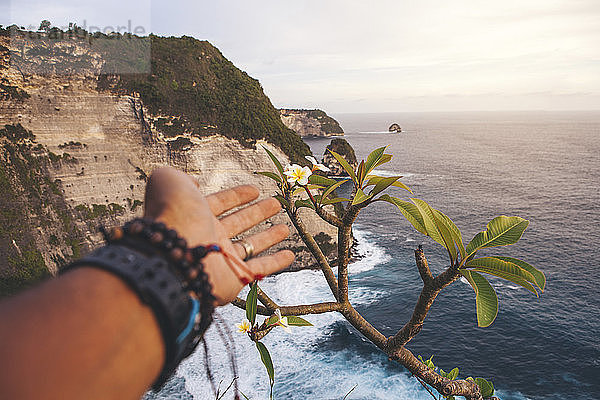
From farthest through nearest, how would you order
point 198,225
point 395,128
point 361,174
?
point 395,128 → point 361,174 → point 198,225

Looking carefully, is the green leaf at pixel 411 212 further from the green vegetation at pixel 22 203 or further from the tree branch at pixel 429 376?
the green vegetation at pixel 22 203

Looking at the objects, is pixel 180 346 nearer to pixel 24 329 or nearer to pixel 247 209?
pixel 24 329

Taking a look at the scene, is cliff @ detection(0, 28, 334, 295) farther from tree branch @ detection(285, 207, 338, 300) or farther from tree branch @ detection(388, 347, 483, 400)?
tree branch @ detection(388, 347, 483, 400)

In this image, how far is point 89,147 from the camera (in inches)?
769

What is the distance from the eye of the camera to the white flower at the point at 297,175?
6.61ft

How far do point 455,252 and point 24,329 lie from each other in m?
1.46

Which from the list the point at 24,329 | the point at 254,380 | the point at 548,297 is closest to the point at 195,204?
the point at 24,329

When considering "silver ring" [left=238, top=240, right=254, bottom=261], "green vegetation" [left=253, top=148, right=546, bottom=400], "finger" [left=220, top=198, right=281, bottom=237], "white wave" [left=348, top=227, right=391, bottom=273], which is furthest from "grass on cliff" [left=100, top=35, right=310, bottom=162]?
"silver ring" [left=238, top=240, right=254, bottom=261]

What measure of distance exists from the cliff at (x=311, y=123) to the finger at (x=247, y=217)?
81.7 m

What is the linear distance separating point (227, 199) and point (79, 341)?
0.94 meters

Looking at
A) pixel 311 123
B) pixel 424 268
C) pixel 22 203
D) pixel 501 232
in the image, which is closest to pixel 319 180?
pixel 424 268

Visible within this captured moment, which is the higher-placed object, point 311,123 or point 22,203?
point 311,123

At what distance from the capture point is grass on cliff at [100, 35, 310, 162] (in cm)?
2083

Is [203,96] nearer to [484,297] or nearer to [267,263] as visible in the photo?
[267,263]
